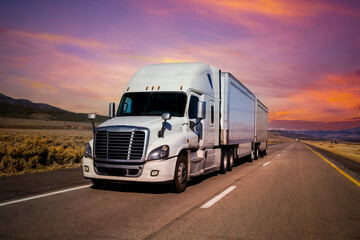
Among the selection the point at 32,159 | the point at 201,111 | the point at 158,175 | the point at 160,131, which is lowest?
the point at 32,159

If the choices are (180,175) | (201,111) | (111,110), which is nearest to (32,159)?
(111,110)

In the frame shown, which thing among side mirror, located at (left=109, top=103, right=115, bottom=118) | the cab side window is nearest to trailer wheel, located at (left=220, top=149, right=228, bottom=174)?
the cab side window

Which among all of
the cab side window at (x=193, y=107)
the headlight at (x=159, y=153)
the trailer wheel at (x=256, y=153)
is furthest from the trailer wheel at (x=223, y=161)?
the trailer wheel at (x=256, y=153)

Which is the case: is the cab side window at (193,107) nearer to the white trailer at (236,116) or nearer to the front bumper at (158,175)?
the front bumper at (158,175)

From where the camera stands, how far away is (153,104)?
8.83 m

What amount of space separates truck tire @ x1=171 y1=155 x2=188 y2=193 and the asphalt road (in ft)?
0.63

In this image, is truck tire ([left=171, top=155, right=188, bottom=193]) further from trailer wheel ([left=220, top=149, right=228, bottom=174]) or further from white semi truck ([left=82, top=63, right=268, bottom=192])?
trailer wheel ([left=220, top=149, right=228, bottom=174])

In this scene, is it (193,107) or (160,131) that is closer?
(160,131)

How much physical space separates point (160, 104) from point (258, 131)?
45.7 feet

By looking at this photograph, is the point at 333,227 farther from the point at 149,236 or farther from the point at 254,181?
the point at 254,181

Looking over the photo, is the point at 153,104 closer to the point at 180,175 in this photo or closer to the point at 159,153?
the point at 159,153

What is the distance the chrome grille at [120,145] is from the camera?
7395 millimetres

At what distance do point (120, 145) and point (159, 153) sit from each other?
94 cm

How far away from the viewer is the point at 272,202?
7297mm
